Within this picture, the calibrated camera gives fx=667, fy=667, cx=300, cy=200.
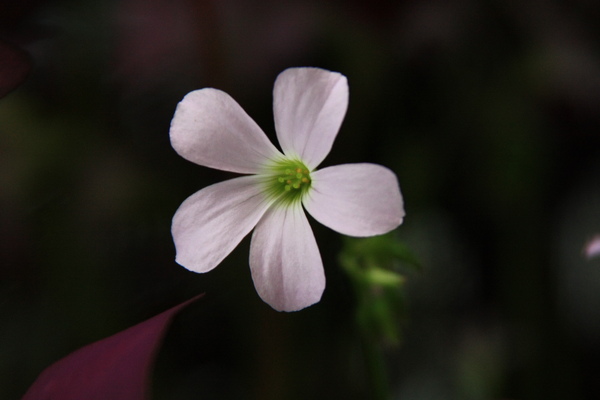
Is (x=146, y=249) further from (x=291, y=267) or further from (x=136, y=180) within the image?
(x=291, y=267)

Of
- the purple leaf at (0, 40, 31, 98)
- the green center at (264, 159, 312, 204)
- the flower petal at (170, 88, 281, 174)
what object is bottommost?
the green center at (264, 159, 312, 204)

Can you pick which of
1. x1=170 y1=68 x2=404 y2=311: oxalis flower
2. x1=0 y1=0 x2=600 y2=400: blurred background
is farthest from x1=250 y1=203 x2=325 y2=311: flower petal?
x1=0 y1=0 x2=600 y2=400: blurred background

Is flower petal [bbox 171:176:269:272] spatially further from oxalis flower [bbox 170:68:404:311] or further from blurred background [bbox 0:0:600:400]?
blurred background [bbox 0:0:600:400]

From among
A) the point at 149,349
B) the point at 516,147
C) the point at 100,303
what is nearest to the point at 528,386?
the point at 516,147

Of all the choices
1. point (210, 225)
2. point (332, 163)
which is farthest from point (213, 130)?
point (332, 163)

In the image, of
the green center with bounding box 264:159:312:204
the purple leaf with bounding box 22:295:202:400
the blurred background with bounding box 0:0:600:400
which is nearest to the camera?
the purple leaf with bounding box 22:295:202:400

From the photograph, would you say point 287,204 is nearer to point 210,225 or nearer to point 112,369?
point 210,225
